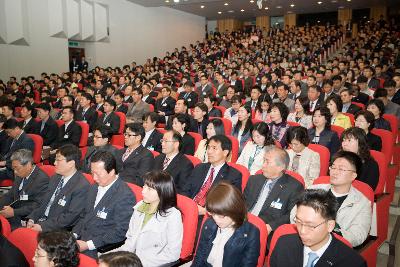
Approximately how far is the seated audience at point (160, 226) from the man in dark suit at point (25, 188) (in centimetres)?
138

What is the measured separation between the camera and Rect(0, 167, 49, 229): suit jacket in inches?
125

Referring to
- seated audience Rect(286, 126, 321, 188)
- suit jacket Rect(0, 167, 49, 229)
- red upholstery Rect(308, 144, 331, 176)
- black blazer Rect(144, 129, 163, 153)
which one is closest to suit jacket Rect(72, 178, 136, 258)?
suit jacket Rect(0, 167, 49, 229)

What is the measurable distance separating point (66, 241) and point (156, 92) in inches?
286

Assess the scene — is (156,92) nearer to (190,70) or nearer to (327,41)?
(190,70)

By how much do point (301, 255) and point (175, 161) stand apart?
197 cm

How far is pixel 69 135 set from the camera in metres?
5.41

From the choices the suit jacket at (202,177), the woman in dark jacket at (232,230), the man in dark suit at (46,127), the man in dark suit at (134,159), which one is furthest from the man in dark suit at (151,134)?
the woman in dark jacket at (232,230)

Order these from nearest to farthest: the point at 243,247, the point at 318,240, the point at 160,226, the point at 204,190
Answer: the point at 318,240
the point at 243,247
the point at 160,226
the point at 204,190

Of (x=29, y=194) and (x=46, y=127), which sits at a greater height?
(x=46, y=127)

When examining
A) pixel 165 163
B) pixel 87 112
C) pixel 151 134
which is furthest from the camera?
pixel 87 112

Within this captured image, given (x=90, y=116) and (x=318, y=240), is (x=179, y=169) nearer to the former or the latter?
(x=318, y=240)

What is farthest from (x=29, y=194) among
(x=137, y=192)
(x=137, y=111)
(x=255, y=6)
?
(x=255, y=6)

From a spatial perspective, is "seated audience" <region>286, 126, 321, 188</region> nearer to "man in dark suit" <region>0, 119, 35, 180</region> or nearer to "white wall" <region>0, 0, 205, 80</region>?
"man in dark suit" <region>0, 119, 35, 180</region>

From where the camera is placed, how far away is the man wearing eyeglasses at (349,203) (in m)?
2.24
